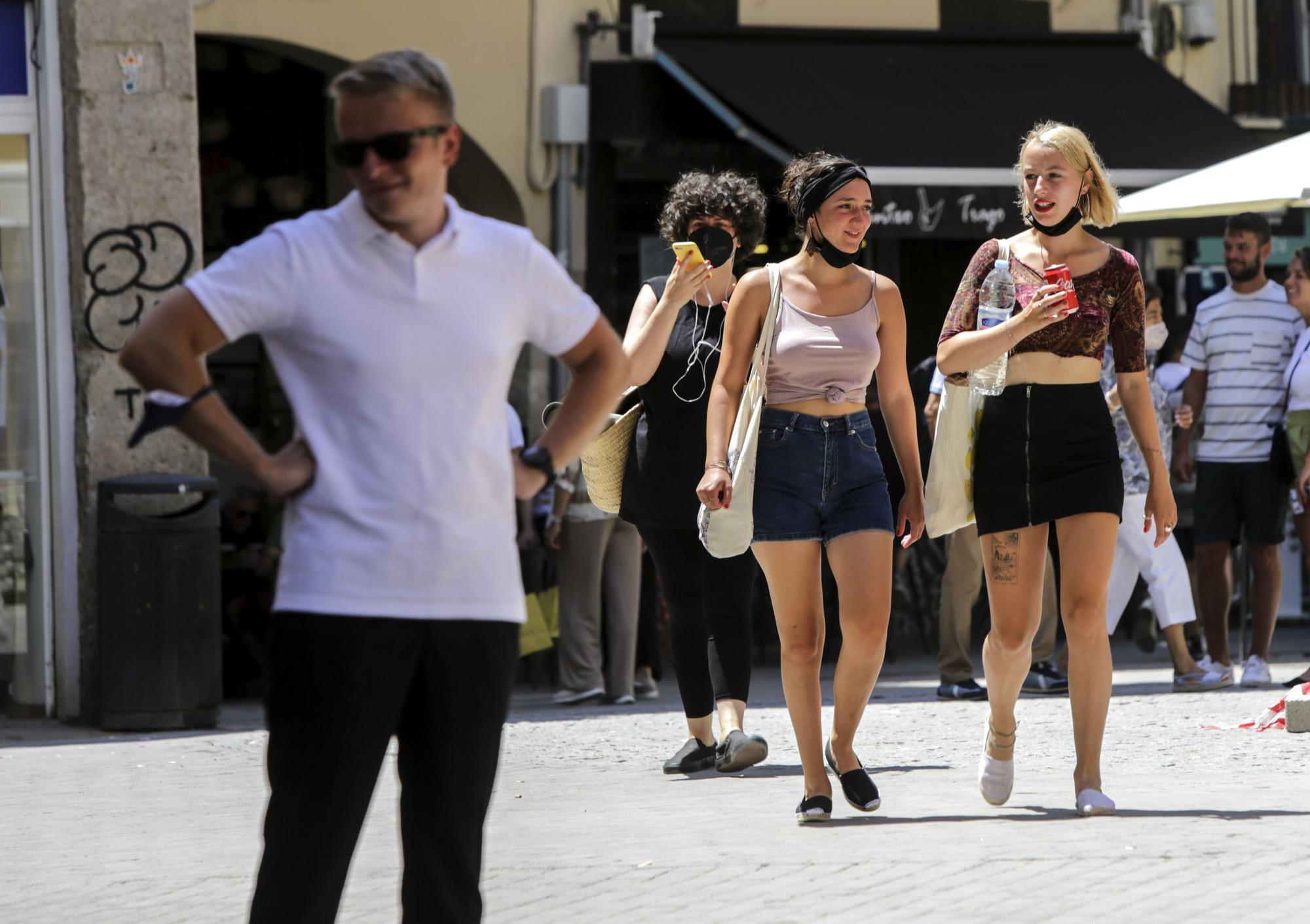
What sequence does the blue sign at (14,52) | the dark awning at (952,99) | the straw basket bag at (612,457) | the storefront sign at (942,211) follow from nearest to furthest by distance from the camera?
the straw basket bag at (612,457), the blue sign at (14,52), the storefront sign at (942,211), the dark awning at (952,99)

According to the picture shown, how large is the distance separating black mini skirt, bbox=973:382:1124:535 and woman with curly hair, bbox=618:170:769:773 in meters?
1.30

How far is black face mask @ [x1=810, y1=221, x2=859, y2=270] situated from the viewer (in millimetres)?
6227

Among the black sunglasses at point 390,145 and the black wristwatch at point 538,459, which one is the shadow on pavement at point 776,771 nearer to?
the black wristwatch at point 538,459

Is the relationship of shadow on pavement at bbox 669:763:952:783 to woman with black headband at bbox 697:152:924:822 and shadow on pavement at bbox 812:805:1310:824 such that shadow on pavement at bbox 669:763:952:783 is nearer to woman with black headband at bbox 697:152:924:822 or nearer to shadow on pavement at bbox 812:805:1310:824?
woman with black headband at bbox 697:152:924:822

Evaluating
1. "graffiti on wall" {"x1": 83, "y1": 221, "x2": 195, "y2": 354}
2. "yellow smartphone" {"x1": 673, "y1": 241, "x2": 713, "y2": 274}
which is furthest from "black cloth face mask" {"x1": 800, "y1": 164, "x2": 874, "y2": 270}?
"graffiti on wall" {"x1": 83, "y1": 221, "x2": 195, "y2": 354}

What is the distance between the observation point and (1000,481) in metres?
6.17

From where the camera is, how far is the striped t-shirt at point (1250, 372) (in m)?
10.1

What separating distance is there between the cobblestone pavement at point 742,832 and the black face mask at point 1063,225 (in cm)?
172

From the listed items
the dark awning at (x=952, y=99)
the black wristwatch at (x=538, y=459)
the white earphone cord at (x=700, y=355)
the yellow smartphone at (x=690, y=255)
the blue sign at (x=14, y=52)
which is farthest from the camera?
the dark awning at (x=952, y=99)

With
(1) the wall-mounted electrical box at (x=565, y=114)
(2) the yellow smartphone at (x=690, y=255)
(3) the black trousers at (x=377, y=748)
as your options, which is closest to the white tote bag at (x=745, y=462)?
(2) the yellow smartphone at (x=690, y=255)

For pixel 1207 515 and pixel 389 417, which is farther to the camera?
pixel 1207 515

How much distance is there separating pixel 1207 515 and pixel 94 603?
5.34 metres

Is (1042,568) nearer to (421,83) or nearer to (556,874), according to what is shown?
(556,874)

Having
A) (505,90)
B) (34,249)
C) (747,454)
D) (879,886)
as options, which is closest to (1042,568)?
(747,454)
